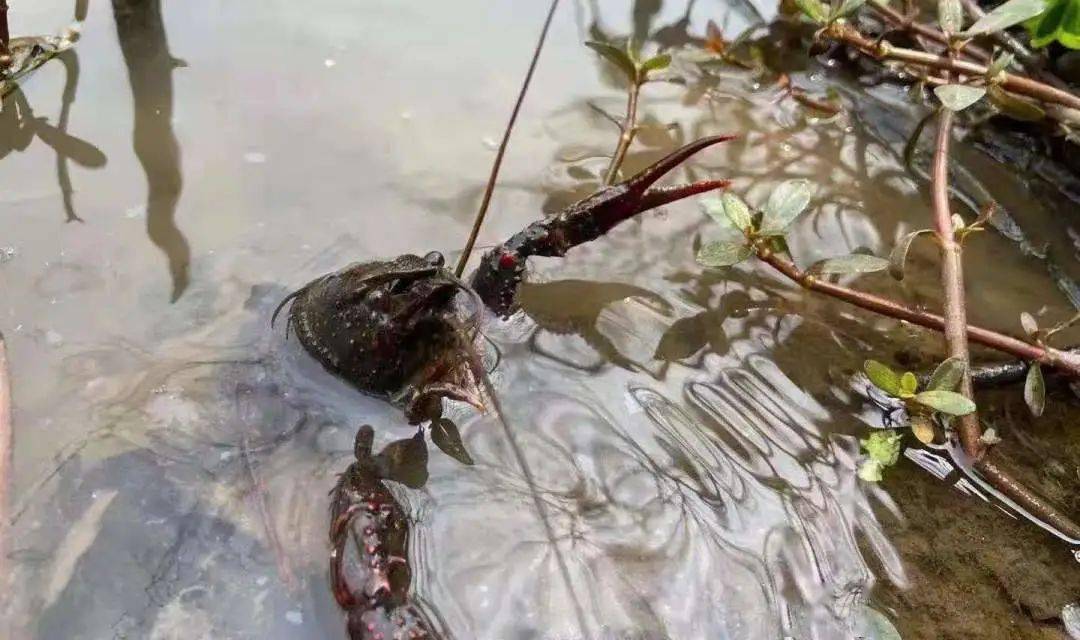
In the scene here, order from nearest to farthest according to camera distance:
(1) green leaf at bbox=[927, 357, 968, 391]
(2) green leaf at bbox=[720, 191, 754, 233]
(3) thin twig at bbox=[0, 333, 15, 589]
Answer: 1. (3) thin twig at bbox=[0, 333, 15, 589]
2. (1) green leaf at bbox=[927, 357, 968, 391]
3. (2) green leaf at bbox=[720, 191, 754, 233]

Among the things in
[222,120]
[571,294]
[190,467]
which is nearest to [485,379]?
[571,294]

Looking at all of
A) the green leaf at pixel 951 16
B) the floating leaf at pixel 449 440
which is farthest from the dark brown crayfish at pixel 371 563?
the green leaf at pixel 951 16

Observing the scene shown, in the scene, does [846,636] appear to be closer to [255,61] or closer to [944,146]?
[944,146]

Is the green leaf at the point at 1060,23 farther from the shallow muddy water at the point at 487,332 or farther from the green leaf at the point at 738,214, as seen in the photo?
the green leaf at the point at 738,214

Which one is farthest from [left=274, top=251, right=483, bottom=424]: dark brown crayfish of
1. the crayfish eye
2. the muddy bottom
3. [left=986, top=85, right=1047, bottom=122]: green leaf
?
[left=986, top=85, right=1047, bottom=122]: green leaf

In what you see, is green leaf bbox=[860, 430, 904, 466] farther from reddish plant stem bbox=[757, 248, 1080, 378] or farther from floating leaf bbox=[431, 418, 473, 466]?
floating leaf bbox=[431, 418, 473, 466]

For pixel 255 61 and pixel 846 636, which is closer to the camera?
pixel 846 636

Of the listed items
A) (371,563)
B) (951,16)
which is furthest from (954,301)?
(371,563)
